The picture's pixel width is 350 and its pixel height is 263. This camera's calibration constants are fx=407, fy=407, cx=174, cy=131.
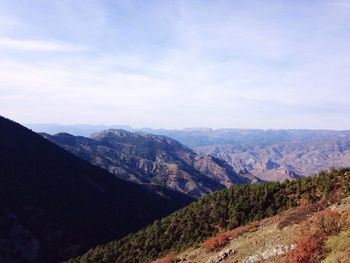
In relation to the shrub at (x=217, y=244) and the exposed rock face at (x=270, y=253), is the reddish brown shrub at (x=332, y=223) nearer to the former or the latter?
the exposed rock face at (x=270, y=253)

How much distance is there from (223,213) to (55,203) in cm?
9208

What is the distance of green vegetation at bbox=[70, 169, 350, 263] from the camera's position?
4025 cm

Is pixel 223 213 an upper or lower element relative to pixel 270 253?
lower

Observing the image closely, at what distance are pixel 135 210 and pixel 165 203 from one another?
118 feet

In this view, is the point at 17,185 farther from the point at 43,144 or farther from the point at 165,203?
the point at 165,203

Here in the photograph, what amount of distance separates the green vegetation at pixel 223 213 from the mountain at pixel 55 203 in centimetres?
5441

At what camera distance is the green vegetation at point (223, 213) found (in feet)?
132

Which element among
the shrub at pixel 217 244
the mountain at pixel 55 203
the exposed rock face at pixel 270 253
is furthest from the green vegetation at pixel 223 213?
the mountain at pixel 55 203

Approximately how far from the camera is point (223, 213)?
47.2 meters

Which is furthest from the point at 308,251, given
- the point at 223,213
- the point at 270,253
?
the point at 223,213

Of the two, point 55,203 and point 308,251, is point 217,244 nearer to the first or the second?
point 308,251

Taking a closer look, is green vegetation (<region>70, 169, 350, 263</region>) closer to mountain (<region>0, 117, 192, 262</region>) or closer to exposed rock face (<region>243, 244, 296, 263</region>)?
exposed rock face (<region>243, 244, 296, 263</region>)

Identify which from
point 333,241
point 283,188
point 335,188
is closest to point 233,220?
point 283,188

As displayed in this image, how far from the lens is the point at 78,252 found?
10619 centimetres
